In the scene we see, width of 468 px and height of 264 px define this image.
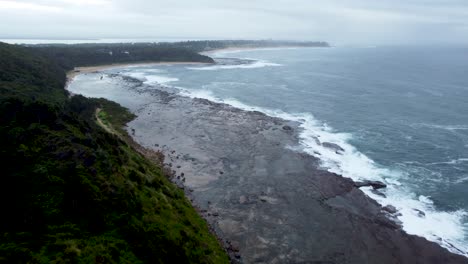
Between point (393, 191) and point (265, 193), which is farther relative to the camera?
point (393, 191)

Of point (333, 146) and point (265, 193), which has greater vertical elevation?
point (333, 146)

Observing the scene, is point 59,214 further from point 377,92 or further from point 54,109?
point 377,92

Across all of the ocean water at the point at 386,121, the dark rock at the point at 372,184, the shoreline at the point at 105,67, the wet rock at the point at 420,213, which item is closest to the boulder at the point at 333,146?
the ocean water at the point at 386,121

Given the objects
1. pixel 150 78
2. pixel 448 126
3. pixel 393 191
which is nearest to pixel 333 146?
pixel 393 191

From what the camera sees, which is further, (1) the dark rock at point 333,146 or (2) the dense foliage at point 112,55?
(2) the dense foliage at point 112,55

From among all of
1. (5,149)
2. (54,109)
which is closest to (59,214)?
(5,149)

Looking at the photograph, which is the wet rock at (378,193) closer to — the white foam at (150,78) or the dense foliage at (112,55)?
the white foam at (150,78)

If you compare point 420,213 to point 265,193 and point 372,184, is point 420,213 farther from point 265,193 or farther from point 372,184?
point 265,193
